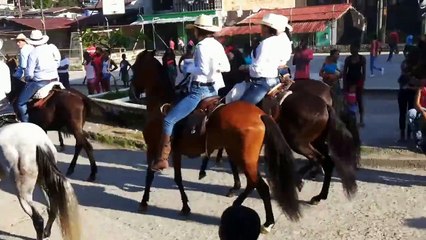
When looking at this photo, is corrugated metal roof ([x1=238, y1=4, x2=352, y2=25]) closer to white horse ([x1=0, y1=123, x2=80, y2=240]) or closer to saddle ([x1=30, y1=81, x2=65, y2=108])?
saddle ([x1=30, y1=81, x2=65, y2=108])

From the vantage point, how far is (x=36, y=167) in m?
6.00

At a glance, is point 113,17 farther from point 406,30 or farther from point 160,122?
point 160,122

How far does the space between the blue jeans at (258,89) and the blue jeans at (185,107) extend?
1.98ft

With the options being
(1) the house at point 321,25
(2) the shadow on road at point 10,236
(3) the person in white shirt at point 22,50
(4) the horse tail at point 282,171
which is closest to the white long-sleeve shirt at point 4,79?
(2) the shadow on road at point 10,236

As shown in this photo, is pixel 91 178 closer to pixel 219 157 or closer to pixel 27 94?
pixel 27 94

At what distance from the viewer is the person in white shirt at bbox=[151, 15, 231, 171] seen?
6.75m

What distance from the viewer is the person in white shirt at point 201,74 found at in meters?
6.75

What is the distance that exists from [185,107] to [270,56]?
1.23 m

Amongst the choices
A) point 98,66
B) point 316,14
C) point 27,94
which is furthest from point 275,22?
point 316,14

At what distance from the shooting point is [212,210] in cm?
734

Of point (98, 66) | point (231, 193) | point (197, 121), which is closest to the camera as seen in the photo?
point (197, 121)

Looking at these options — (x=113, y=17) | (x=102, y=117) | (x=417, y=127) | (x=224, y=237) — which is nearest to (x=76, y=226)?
(x=224, y=237)

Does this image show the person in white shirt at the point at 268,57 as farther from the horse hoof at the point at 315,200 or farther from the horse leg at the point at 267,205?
the horse hoof at the point at 315,200

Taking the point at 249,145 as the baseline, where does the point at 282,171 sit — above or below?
below
